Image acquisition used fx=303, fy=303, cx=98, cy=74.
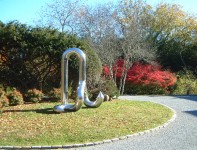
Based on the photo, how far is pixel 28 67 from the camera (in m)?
16.5

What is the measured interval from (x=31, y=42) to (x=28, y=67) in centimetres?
152

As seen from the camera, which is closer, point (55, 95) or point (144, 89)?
point (55, 95)

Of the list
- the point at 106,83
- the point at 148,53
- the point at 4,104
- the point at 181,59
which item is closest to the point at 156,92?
the point at 148,53

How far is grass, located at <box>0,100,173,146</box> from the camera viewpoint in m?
8.52

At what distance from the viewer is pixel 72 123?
33.6 ft

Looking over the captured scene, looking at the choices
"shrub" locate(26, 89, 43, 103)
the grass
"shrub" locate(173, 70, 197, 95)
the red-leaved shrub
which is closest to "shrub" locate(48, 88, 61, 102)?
"shrub" locate(26, 89, 43, 103)

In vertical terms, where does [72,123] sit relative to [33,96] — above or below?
below

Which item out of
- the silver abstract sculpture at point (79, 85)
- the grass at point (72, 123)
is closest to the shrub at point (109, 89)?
the grass at point (72, 123)

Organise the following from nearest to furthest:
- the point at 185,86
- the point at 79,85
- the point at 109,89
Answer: the point at 79,85 → the point at 109,89 → the point at 185,86

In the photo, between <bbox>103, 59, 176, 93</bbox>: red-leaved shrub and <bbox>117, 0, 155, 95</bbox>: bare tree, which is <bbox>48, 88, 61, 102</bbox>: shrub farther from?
<bbox>117, 0, 155, 95</bbox>: bare tree

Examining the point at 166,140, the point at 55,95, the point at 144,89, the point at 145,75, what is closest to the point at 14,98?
the point at 55,95

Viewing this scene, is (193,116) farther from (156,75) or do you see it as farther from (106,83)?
(156,75)

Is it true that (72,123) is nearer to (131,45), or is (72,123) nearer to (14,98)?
(14,98)

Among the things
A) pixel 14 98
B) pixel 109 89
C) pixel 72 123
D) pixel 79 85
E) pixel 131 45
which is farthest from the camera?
pixel 131 45
